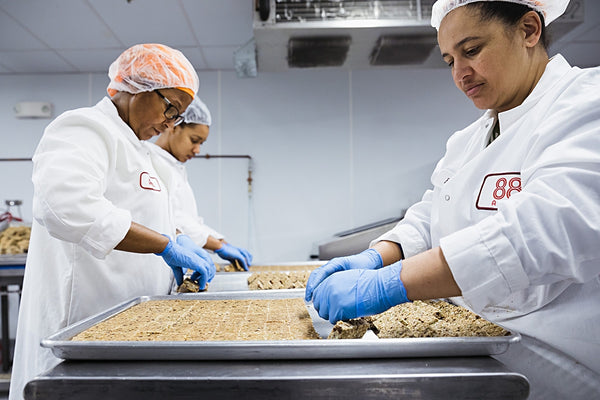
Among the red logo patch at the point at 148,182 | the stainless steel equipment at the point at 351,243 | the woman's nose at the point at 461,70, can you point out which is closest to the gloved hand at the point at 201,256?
the red logo patch at the point at 148,182

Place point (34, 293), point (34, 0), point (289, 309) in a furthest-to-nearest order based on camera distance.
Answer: point (34, 0), point (34, 293), point (289, 309)

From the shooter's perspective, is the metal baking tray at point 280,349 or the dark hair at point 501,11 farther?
the dark hair at point 501,11

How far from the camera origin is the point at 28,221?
12.8 feet

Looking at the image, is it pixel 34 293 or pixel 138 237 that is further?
pixel 34 293

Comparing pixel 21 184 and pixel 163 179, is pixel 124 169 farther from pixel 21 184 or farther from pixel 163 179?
pixel 21 184

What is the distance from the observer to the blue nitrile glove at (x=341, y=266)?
115 centimetres

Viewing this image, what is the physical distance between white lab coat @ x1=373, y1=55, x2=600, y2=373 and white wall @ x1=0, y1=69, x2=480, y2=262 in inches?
115

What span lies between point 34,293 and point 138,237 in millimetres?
486

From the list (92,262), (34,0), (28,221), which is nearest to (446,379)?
(92,262)

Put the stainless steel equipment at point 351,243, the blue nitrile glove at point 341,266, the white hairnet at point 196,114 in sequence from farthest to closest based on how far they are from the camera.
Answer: the stainless steel equipment at point 351,243 < the white hairnet at point 196,114 < the blue nitrile glove at point 341,266

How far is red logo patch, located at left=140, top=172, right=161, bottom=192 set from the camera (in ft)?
5.04

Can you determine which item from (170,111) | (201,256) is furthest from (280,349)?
(170,111)

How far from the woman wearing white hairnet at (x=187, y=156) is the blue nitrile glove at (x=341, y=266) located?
125 cm

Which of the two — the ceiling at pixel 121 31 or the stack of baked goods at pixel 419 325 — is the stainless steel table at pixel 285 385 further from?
the ceiling at pixel 121 31
